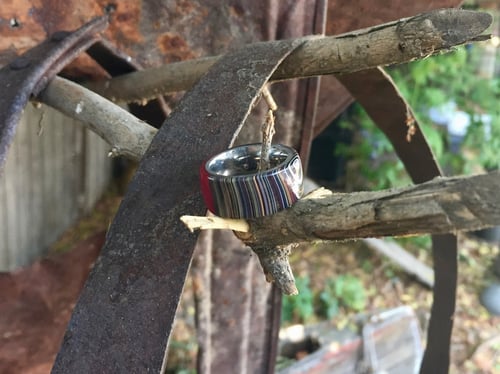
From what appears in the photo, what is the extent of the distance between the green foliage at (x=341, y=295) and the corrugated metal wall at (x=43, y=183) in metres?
1.69

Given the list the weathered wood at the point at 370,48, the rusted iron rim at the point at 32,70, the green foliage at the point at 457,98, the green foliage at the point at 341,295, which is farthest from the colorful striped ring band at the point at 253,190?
the green foliage at the point at 457,98

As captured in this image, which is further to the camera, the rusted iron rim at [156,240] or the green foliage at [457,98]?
the green foliage at [457,98]

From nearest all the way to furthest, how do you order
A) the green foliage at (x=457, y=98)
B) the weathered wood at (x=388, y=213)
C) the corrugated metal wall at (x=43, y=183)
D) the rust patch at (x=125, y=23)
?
the weathered wood at (x=388, y=213) → the rust patch at (x=125, y=23) → the corrugated metal wall at (x=43, y=183) → the green foliage at (x=457, y=98)

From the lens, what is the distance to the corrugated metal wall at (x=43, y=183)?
2708 millimetres

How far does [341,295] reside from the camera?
133 inches

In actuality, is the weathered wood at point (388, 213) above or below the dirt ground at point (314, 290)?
above

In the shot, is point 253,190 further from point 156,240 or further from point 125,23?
point 125,23

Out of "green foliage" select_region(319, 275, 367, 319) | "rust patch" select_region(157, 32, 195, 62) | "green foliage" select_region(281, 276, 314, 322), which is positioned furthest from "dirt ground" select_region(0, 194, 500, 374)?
"rust patch" select_region(157, 32, 195, 62)

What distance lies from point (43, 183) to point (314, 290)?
1.78 meters

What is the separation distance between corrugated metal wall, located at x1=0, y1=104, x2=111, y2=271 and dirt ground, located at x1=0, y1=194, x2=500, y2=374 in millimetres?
148

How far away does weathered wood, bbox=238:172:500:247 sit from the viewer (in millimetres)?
476

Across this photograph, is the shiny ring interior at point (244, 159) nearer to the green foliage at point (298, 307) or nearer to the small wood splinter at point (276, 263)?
the small wood splinter at point (276, 263)

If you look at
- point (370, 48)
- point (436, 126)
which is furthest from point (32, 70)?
point (436, 126)

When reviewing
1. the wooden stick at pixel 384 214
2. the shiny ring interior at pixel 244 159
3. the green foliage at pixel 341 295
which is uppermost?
the shiny ring interior at pixel 244 159
